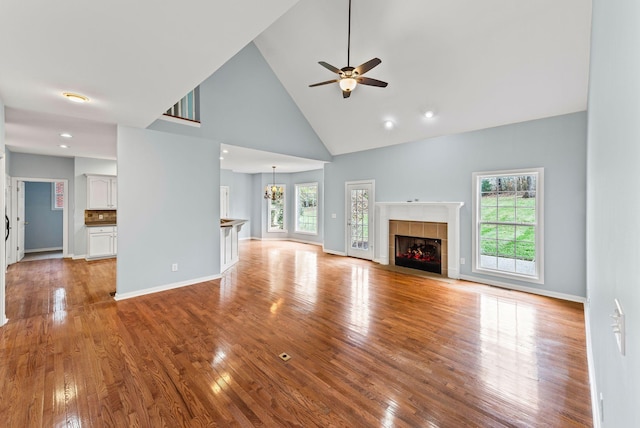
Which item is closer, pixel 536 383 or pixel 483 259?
pixel 536 383

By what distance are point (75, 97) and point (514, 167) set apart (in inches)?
243

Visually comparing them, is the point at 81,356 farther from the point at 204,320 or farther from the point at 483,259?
the point at 483,259

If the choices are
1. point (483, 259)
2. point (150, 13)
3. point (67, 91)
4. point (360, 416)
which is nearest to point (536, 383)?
point (360, 416)

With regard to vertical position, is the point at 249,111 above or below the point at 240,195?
above

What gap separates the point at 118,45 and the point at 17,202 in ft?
23.7

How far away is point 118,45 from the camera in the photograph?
2059 mm

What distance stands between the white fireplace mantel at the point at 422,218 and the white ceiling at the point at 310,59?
1455 millimetres

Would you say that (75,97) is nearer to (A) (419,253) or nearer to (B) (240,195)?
(A) (419,253)

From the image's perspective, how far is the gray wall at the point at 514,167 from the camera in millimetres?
4078

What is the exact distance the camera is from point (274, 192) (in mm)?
9930

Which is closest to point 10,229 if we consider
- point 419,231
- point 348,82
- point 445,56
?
point 348,82

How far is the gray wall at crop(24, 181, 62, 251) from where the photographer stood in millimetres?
7859

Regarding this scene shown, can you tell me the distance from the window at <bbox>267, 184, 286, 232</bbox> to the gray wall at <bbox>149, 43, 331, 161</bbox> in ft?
13.6

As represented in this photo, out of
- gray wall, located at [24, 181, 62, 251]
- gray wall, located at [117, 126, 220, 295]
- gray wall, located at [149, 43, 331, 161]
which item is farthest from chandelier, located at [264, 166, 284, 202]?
gray wall, located at [24, 181, 62, 251]
